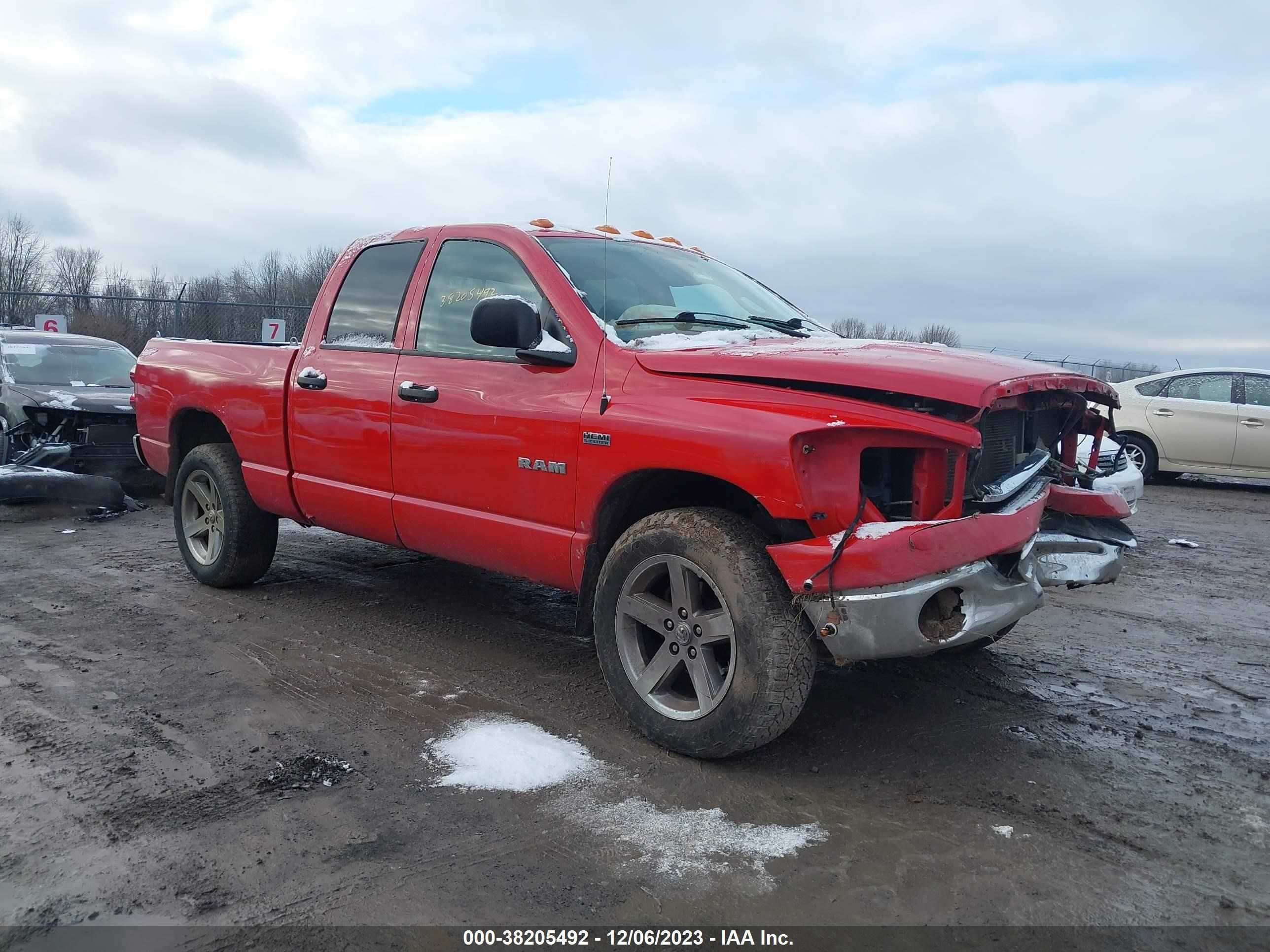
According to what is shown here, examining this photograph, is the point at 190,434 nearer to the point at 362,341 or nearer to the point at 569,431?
the point at 362,341

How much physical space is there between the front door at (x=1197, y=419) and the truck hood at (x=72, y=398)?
11613 millimetres

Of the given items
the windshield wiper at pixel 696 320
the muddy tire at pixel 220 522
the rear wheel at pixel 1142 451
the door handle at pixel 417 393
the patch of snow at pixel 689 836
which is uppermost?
the windshield wiper at pixel 696 320

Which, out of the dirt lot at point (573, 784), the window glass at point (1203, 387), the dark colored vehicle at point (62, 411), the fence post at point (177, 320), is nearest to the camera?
the dirt lot at point (573, 784)

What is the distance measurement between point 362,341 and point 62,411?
5.93m

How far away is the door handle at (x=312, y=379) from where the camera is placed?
4879 mm

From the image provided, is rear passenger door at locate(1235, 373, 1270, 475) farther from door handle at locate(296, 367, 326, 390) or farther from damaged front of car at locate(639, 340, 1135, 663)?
door handle at locate(296, 367, 326, 390)

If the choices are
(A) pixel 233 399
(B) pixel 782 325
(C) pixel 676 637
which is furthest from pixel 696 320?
(A) pixel 233 399

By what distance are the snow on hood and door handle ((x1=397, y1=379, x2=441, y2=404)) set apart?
3.55 ft

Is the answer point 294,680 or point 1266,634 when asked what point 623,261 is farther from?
point 1266,634

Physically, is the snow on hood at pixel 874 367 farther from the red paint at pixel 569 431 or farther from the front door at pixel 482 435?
the front door at pixel 482 435

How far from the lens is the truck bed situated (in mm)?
5211

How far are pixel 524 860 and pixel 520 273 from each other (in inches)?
98.5

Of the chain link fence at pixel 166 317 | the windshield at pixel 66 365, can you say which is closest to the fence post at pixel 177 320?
the chain link fence at pixel 166 317

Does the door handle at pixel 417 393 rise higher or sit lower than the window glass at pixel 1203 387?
lower
